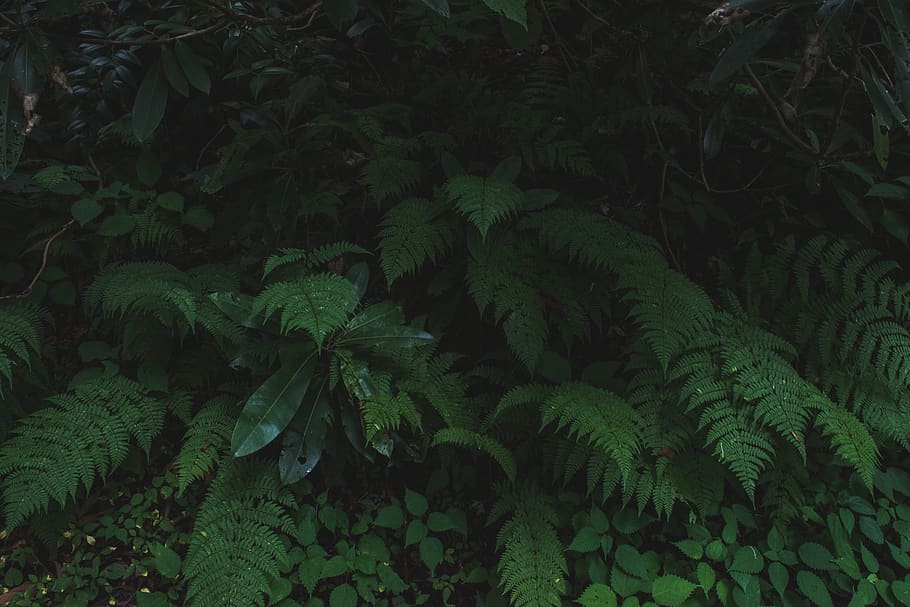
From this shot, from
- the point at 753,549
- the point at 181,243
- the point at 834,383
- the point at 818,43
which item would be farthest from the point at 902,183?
the point at 181,243

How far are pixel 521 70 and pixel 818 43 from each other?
74.6 inches

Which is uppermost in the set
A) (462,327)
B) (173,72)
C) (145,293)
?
(173,72)

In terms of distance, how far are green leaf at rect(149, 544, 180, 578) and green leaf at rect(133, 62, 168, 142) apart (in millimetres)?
1413

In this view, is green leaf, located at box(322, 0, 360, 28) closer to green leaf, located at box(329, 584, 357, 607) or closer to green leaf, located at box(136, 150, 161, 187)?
green leaf, located at box(136, 150, 161, 187)

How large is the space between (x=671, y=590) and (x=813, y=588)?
47 cm

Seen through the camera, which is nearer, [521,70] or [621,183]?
[621,183]

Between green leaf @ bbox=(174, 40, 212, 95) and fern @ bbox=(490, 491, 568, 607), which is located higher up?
green leaf @ bbox=(174, 40, 212, 95)

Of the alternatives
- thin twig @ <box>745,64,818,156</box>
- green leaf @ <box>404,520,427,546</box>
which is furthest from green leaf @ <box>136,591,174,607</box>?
thin twig @ <box>745,64,818,156</box>

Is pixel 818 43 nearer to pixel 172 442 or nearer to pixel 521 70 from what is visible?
pixel 521 70

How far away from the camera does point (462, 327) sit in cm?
276

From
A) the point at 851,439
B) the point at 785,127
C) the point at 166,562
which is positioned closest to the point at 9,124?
the point at 166,562

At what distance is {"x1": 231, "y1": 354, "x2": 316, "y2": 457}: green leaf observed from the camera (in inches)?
84.4

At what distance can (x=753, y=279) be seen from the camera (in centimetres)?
264

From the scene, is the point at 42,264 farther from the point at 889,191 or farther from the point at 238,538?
the point at 889,191
